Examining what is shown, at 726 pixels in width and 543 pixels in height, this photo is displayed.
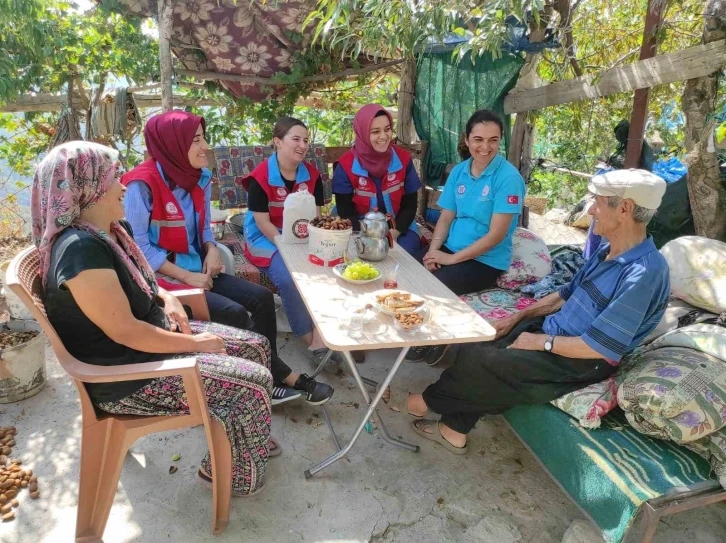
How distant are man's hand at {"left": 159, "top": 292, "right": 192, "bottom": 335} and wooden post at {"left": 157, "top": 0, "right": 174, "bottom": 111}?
2.38m

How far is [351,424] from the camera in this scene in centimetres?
272

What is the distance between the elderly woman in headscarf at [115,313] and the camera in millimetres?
1630

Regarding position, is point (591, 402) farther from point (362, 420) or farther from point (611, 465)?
point (362, 420)

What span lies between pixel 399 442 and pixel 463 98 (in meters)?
3.14

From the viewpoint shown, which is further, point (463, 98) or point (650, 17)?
point (463, 98)

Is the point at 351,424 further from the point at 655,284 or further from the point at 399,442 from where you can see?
the point at 655,284

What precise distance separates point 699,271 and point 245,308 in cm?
244

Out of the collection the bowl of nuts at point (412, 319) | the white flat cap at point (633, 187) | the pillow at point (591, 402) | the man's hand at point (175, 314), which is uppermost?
the white flat cap at point (633, 187)

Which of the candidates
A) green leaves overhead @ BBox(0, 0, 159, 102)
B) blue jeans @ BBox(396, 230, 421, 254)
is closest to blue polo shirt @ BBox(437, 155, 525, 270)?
blue jeans @ BBox(396, 230, 421, 254)

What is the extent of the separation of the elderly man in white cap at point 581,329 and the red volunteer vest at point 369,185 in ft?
4.62

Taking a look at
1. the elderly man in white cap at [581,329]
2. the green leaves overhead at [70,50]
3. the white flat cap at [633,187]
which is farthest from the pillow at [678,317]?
the green leaves overhead at [70,50]

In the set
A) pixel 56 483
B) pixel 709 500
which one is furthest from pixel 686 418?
pixel 56 483

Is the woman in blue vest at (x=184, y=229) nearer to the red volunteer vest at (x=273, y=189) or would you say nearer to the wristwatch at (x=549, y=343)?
the red volunteer vest at (x=273, y=189)

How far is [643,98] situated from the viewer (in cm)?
306
